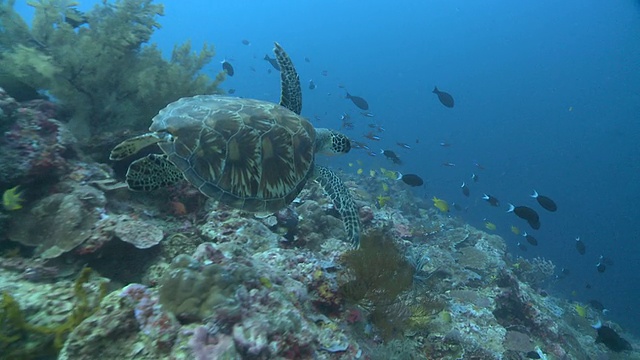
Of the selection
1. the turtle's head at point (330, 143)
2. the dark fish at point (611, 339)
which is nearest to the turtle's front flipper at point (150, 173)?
the turtle's head at point (330, 143)

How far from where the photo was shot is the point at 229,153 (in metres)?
4.04

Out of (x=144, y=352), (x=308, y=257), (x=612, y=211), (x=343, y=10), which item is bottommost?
(x=612, y=211)

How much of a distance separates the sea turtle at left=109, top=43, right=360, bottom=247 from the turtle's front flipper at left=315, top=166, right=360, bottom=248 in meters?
0.02

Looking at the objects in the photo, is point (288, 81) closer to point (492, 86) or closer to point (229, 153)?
point (229, 153)

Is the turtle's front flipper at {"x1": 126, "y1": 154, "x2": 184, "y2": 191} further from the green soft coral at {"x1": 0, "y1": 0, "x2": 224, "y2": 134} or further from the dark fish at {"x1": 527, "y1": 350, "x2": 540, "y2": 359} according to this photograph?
the dark fish at {"x1": 527, "y1": 350, "x2": 540, "y2": 359}

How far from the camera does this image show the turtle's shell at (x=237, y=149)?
3.84m

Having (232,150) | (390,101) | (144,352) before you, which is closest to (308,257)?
(232,150)

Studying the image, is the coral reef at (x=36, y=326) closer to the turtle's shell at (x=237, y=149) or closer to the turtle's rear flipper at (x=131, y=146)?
the turtle's rear flipper at (x=131, y=146)

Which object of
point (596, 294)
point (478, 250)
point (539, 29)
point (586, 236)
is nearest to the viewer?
point (478, 250)

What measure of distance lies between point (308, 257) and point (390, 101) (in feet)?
423

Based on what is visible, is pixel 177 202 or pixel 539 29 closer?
pixel 177 202

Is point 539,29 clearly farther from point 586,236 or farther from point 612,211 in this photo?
point 586,236

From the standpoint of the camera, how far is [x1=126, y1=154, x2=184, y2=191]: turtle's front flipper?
12.5ft

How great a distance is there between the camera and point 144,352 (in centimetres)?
201
